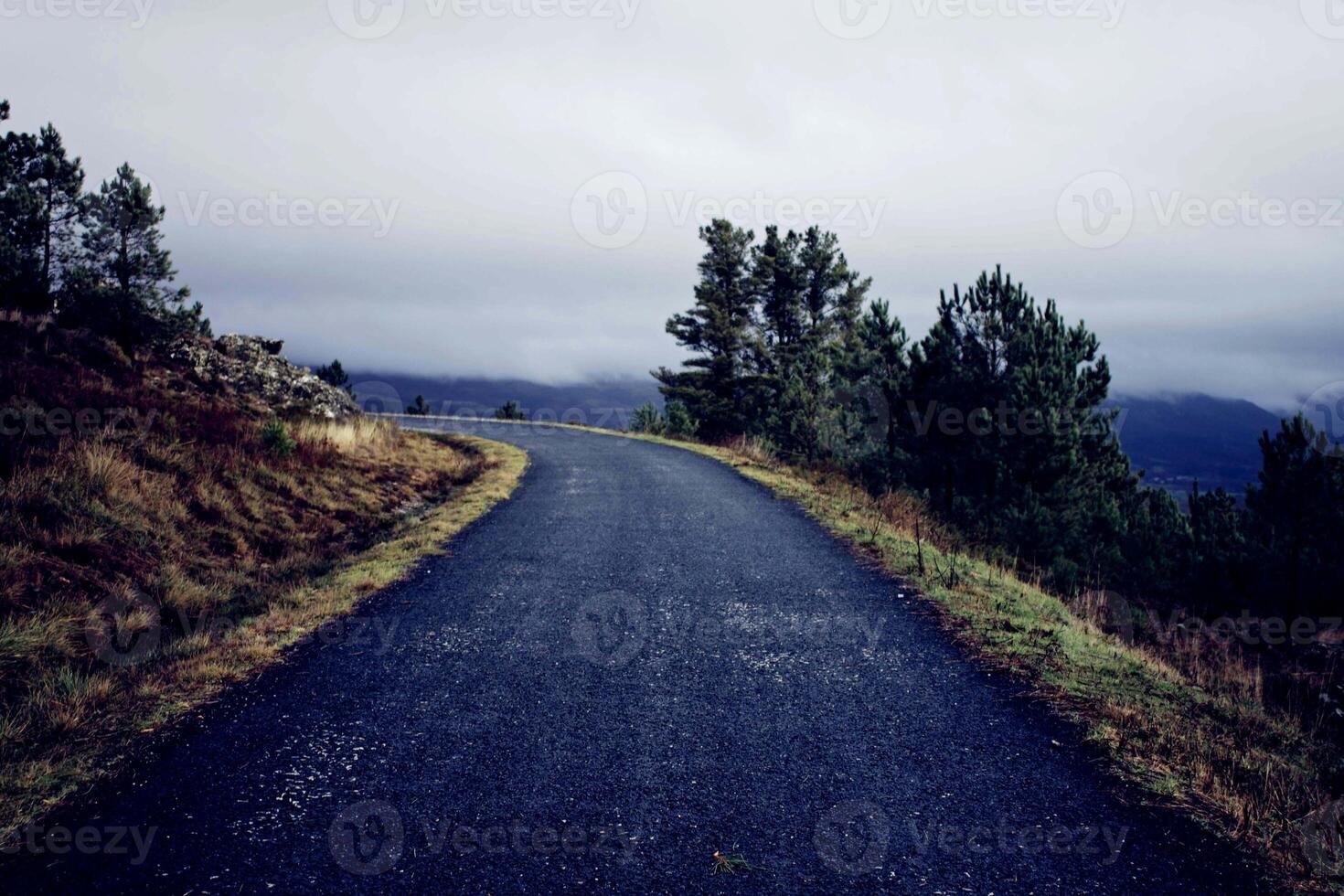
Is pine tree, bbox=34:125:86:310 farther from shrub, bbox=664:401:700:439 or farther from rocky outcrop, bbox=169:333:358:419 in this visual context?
shrub, bbox=664:401:700:439

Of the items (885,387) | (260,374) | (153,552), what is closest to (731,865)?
(153,552)

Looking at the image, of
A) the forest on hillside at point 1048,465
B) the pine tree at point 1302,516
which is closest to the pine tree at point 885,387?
the forest on hillside at point 1048,465

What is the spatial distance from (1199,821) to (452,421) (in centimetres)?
3679

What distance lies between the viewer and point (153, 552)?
8.34 meters

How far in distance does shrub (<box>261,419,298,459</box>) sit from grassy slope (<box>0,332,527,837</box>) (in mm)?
154

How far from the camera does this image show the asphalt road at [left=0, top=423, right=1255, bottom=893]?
320 centimetres

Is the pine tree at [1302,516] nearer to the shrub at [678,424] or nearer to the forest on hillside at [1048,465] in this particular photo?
the forest on hillside at [1048,465]

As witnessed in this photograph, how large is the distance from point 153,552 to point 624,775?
7503 millimetres

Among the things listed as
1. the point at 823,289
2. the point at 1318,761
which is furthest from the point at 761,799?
the point at 823,289

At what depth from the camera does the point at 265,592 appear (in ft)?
26.4

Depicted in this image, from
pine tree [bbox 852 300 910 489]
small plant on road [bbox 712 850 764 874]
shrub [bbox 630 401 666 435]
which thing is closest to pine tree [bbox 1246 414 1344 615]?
pine tree [bbox 852 300 910 489]

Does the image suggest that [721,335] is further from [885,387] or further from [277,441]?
[277,441]

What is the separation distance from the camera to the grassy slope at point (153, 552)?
15.3 ft

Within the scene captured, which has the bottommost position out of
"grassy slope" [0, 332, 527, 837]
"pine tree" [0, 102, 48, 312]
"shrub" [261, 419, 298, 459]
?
"grassy slope" [0, 332, 527, 837]
